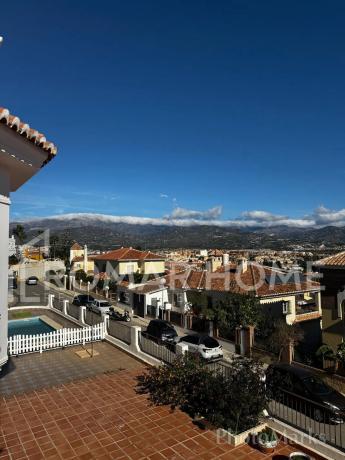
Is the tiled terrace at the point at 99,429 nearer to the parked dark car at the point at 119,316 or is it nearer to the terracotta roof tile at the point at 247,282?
the terracotta roof tile at the point at 247,282

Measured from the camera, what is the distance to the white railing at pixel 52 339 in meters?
13.6

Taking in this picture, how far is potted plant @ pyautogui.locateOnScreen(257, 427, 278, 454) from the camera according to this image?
690cm

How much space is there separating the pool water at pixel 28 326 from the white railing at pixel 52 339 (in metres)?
7.50

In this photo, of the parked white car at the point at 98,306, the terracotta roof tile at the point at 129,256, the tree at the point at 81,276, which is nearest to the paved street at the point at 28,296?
the parked white car at the point at 98,306

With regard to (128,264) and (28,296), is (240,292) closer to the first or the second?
(28,296)

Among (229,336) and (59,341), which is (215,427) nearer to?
(59,341)

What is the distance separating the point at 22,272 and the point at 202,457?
55.8 m

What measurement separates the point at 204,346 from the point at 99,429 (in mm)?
10513

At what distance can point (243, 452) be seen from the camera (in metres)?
6.91

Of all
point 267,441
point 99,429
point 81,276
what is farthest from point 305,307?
point 81,276

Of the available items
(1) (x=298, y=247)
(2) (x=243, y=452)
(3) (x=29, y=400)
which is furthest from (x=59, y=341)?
(1) (x=298, y=247)

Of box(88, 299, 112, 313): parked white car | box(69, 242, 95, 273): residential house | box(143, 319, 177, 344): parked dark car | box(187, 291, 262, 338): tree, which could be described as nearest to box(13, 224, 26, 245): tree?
box(69, 242, 95, 273): residential house

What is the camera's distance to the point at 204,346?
1758cm

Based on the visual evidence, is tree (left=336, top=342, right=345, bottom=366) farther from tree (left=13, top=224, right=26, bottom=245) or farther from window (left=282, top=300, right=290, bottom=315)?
tree (left=13, top=224, right=26, bottom=245)
